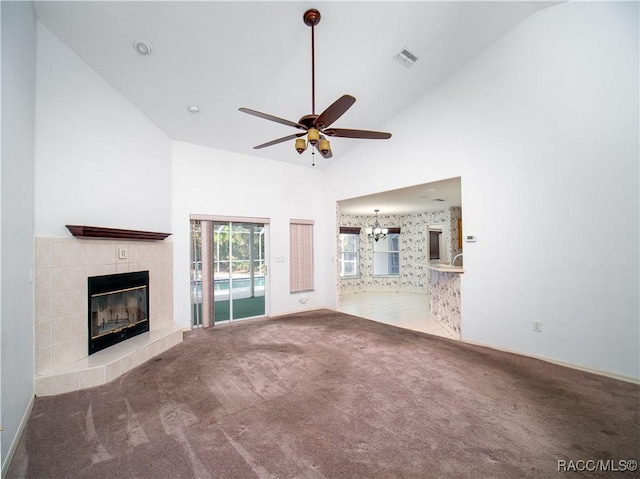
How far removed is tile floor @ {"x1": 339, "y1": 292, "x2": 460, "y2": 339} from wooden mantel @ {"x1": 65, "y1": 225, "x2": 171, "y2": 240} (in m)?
3.96

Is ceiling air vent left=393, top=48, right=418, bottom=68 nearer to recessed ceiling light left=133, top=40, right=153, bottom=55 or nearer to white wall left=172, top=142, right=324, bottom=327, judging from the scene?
recessed ceiling light left=133, top=40, right=153, bottom=55

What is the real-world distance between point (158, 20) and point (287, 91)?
1.55 meters

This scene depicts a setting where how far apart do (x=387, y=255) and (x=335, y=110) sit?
749 cm

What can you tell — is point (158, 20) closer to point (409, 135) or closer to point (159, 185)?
point (159, 185)

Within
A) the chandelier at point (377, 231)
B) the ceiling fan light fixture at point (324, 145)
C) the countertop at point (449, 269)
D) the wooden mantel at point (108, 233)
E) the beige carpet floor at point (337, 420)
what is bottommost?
the beige carpet floor at point (337, 420)

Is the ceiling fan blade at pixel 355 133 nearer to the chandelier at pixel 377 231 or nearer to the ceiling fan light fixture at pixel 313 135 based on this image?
the ceiling fan light fixture at pixel 313 135

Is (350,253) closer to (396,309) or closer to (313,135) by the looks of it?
(396,309)

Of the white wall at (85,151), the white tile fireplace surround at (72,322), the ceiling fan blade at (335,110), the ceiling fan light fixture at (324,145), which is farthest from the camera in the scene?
the white wall at (85,151)

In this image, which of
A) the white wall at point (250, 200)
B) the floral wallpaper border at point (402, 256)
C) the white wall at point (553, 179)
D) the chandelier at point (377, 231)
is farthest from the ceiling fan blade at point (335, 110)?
the chandelier at point (377, 231)

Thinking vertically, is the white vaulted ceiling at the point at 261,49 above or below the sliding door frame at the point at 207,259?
above

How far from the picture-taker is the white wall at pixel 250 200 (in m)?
4.58

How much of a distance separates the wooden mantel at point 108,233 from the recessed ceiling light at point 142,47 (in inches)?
73.8

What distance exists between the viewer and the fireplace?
10.1 feet

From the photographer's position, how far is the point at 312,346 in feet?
12.5
